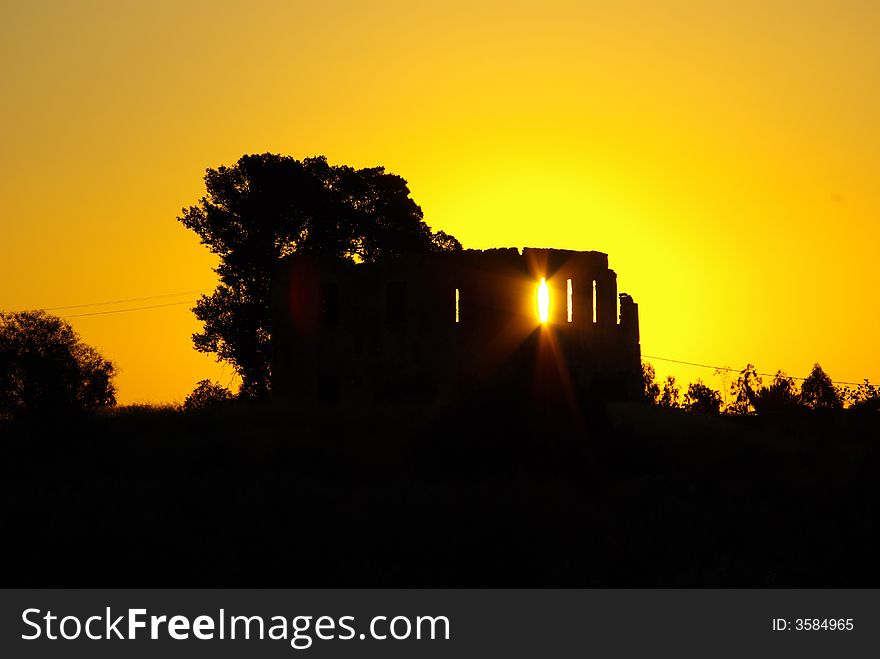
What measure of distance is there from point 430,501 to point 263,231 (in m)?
26.5

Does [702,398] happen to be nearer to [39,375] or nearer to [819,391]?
[819,391]

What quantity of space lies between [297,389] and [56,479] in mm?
14363

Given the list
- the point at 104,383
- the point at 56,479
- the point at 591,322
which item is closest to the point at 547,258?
the point at 591,322

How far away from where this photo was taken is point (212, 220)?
4759 cm

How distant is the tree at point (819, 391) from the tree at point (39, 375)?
32219 mm

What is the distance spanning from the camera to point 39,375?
3331cm

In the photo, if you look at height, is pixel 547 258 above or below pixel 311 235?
below

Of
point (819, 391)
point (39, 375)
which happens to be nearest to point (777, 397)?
point (819, 391)

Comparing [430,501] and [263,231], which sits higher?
[263,231]

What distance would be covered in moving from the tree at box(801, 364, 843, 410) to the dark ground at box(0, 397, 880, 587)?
2108 centimetres

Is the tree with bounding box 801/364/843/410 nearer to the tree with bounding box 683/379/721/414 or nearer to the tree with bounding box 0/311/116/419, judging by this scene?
the tree with bounding box 683/379/721/414

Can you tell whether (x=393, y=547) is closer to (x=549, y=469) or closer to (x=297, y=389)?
(x=549, y=469)
